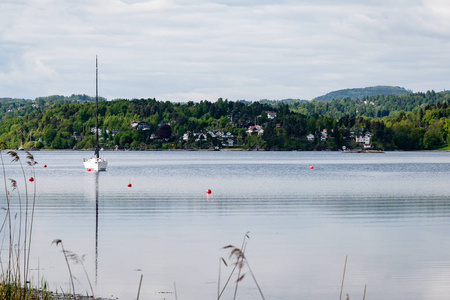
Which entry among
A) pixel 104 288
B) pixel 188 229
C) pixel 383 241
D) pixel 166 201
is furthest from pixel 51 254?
pixel 166 201

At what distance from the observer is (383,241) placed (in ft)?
76.8

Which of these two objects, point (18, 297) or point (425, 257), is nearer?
point (18, 297)

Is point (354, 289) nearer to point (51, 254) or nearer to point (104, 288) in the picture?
point (104, 288)

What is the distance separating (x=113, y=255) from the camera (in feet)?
67.3

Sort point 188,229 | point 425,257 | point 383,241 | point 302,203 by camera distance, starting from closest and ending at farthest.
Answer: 1. point 425,257
2. point 383,241
3. point 188,229
4. point 302,203

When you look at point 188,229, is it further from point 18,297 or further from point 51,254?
point 18,297

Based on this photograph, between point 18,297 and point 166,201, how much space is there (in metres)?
29.4

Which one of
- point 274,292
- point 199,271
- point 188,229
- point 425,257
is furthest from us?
point 188,229

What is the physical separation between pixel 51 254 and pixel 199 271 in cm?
522

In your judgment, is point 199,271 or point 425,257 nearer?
point 199,271

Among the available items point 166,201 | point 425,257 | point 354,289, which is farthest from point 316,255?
point 166,201

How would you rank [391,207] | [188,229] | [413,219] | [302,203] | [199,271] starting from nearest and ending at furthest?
1. [199,271]
2. [188,229]
3. [413,219]
4. [391,207]
5. [302,203]

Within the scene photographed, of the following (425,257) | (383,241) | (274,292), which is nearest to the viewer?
(274,292)

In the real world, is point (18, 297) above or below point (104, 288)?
above
